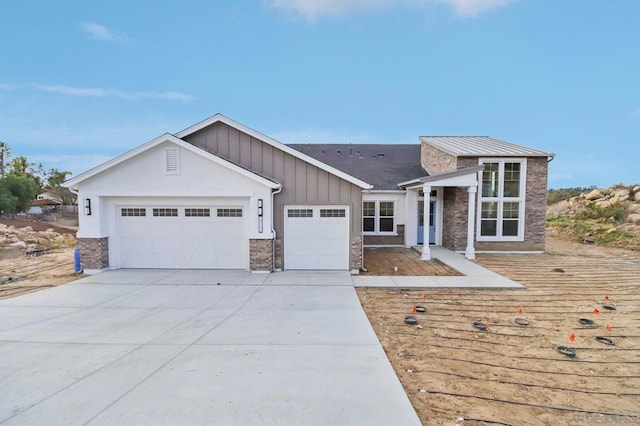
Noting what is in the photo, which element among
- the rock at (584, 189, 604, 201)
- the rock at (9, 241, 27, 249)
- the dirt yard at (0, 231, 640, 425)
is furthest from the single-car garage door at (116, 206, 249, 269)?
the rock at (584, 189, 604, 201)

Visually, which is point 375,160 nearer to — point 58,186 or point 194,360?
point 194,360

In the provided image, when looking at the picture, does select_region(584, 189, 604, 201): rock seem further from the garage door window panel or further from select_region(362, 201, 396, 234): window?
the garage door window panel

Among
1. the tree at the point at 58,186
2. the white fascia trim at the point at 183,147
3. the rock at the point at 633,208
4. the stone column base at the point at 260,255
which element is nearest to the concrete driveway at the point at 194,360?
the stone column base at the point at 260,255

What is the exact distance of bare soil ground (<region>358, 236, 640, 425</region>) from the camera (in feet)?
10.8

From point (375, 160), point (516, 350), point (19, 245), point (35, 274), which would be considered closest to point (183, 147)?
point (35, 274)

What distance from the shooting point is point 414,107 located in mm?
23672

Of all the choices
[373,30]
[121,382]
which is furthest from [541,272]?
[373,30]

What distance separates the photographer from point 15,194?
115ft

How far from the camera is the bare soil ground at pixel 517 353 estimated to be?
3.29 meters

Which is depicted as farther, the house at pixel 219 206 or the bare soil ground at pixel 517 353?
the house at pixel 219 206

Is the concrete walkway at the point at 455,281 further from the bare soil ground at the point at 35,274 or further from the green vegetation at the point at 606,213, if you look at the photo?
the green vegetation at the point at 606,213

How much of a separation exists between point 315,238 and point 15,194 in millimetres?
42597

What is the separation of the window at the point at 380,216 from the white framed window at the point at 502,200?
3.65 m

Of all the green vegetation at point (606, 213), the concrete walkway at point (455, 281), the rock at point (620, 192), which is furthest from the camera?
the rock at point (620, 192)
